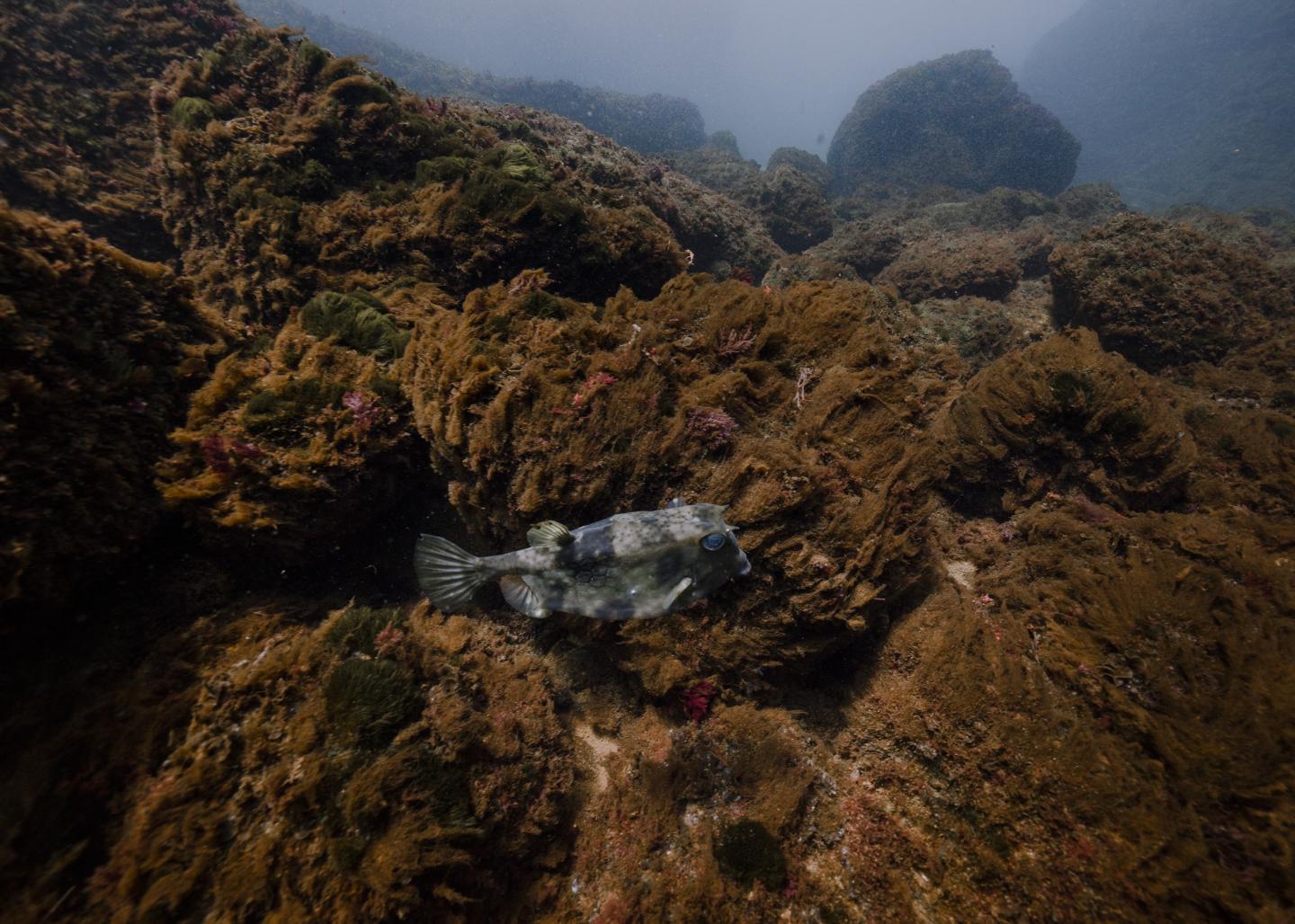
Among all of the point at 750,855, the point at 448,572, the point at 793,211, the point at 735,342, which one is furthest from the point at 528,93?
the point at 750,855

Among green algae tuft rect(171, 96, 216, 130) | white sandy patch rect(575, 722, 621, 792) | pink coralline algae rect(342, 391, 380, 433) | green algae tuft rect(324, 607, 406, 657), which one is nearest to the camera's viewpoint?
green algae tuft rect(324, 607, 406, 657)

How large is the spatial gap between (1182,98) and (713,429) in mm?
117191

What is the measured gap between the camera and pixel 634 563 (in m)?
3.40

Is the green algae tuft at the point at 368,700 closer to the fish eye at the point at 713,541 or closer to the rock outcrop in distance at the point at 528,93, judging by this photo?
the fish eye at the point at 713,541

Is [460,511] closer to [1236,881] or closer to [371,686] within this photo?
[371,686]

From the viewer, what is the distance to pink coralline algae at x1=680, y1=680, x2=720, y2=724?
4.16 metres

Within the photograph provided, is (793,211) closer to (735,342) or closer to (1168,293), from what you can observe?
(1168,293)

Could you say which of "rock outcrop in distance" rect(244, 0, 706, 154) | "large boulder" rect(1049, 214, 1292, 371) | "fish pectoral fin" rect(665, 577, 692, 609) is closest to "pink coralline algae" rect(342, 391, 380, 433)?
"fish pectoral fin" rect(665, 577, 692, 609)

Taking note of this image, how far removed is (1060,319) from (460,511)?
44.6 feet

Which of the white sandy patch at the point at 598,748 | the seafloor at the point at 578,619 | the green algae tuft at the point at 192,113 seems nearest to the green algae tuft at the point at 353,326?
the seafloor at the point at 578,619

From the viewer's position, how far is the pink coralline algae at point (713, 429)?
14.3 ft

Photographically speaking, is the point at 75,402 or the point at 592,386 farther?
the point at 592,386

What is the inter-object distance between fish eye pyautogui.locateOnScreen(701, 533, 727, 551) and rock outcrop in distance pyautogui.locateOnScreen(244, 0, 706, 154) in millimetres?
44215

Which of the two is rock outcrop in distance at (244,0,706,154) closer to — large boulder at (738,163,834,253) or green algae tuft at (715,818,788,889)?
large boulder at (738,163,834,253)
